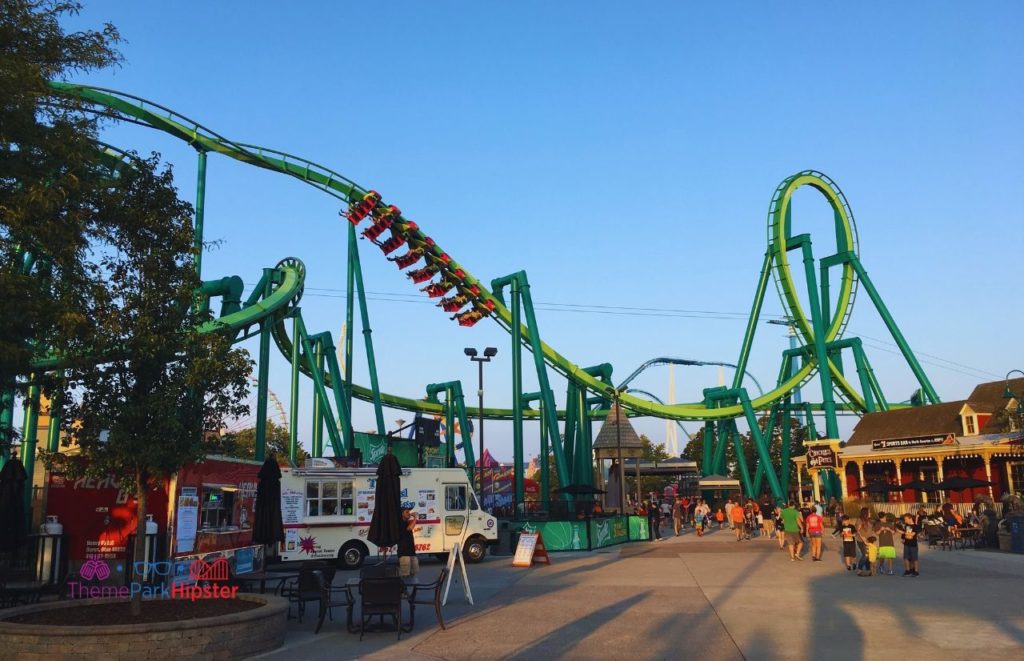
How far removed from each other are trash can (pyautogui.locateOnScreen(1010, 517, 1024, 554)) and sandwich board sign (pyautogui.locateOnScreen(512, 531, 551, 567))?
12178 mm

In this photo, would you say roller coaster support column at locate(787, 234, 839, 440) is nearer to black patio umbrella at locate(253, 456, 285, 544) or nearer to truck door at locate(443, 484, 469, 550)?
Answer: truck door at locate(443, 484, 469, 550)

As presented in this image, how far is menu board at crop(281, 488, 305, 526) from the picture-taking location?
64.2 feet

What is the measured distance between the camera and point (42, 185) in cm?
1047

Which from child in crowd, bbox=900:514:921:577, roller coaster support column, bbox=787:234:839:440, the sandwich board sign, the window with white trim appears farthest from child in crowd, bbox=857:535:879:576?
roller coaster support column, bbox=787:234:839:440

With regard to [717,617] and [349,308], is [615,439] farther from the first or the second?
[717,617]

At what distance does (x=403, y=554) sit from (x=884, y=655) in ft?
25.3

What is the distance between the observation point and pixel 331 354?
37.6 m

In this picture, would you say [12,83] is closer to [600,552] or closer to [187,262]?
[187,262]

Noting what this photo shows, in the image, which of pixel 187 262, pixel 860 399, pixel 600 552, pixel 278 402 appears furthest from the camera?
pixel 278 402

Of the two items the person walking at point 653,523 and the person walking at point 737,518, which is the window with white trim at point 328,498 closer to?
the person walking at point 653,523

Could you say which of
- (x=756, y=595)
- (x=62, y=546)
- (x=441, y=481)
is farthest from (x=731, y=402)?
(x=62, y=546)

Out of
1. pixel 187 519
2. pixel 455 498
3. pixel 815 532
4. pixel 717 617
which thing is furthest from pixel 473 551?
pixel 717 617

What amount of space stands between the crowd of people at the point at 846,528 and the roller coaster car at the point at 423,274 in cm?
1323

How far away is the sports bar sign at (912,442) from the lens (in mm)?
34750
